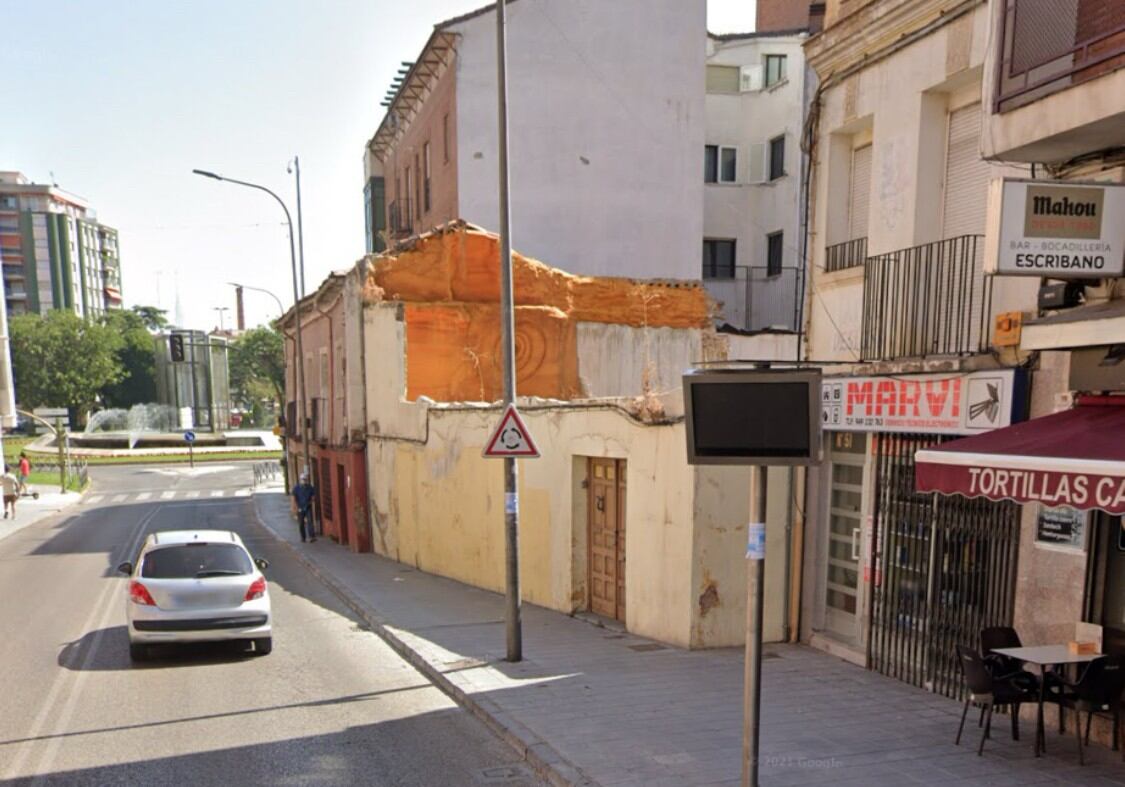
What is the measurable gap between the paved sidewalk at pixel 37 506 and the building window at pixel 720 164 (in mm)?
25809

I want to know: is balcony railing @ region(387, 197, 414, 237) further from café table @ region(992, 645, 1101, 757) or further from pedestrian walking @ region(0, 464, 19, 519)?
café table @ region(992, 645, 1101, 757)

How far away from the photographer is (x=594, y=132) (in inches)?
927

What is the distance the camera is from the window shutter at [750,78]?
25314mm

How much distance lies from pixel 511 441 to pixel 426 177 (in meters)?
19.7

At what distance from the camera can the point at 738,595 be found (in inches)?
359

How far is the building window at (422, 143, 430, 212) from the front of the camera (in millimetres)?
25750

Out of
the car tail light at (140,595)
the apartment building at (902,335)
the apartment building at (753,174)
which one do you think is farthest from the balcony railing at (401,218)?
the apartment building at (902,335)

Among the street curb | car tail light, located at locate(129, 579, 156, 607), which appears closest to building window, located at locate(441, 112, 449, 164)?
the street curb

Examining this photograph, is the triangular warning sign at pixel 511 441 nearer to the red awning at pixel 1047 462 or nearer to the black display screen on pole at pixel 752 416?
the black display screen on pole at pixel 752 416

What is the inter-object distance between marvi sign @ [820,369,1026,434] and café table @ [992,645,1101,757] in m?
1.87

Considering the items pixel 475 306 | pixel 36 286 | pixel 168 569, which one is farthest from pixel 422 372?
pixel 36 286

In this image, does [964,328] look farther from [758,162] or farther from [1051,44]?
[758,162]

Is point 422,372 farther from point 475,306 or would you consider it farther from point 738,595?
point 738,595

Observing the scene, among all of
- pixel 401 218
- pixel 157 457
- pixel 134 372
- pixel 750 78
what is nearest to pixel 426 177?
pixel 401 218
